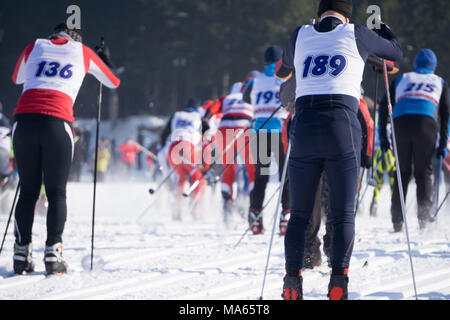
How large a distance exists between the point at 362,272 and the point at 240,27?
30292 mm

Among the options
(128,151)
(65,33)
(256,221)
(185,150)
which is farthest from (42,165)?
(128,151)

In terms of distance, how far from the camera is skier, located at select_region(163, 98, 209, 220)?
8344mm

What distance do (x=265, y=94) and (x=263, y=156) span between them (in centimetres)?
71

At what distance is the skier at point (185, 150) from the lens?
8344 mm

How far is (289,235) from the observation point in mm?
2980

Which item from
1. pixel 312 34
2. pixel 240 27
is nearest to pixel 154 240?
pixel 312 34

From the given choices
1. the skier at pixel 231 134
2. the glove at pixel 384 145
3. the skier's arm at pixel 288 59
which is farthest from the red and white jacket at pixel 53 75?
the glove at pixel 384 145

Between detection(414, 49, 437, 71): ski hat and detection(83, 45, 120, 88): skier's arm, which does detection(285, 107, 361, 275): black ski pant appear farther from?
detection(414, 49, 437, 71): ski hat

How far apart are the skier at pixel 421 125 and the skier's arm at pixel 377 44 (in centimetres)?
280

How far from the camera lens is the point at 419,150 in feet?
19.0

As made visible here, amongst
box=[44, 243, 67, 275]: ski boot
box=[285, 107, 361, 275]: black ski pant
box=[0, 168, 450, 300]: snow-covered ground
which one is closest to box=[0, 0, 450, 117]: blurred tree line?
box=[0, 168, 450, 300]: snow-covered ground

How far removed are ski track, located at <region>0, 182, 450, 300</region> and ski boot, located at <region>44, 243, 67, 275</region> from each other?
0.28ft
